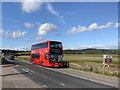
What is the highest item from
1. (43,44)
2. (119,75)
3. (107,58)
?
(43,44)

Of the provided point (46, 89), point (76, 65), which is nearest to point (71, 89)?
point (46, 89)

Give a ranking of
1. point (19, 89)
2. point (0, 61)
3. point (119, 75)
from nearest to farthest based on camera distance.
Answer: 1. point (19, 89)
2. point (119, 75)
3. point (0, 61)

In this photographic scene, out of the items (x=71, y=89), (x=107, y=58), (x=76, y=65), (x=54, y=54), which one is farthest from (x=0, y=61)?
(x=71, y=89)

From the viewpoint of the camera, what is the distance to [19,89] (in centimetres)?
954

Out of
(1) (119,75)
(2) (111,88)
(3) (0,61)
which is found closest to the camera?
(2) (111,88)

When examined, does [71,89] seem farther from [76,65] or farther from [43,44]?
[43,44]

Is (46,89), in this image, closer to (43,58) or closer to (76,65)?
(76,65)

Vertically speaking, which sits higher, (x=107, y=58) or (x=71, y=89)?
(x=107, y=58)

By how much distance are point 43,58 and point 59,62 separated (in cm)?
340

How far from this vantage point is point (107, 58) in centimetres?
1820

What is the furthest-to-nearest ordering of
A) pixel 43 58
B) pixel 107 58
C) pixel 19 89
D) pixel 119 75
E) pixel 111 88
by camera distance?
pixel 43 58, pixel 107 58, pixel 119 75, pixel 111 88, pixel 19 89

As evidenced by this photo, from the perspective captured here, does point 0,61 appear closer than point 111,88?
No

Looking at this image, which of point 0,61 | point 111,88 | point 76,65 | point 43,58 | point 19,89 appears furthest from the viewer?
point 0,61

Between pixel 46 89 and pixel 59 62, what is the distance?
49.1 ft
